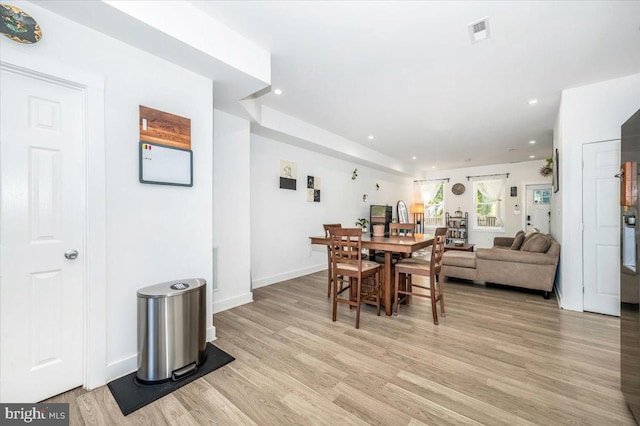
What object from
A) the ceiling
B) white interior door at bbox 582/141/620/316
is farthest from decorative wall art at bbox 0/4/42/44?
white interior door at bbox 582/141/620/316

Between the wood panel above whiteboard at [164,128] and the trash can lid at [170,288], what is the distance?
3.68 ft

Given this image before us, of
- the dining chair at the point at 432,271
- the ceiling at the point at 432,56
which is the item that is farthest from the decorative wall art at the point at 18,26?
the dining chair at the point at 432,271

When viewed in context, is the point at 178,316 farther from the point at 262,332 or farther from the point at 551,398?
the point at 551,398

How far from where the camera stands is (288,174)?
482cm

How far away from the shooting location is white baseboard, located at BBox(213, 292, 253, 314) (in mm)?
3209

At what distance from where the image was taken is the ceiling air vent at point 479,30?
2118 mm

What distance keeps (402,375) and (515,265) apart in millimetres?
3033

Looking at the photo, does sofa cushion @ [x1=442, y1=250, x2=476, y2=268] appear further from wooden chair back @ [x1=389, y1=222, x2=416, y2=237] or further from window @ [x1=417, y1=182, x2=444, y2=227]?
window @ [x1=417, y1=182, x2=444, y2=227]

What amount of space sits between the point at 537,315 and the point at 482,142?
153 inches

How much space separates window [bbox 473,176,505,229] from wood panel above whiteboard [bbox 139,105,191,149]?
8.73m

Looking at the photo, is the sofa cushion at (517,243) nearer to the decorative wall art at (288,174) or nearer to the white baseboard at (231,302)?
the decorative wall art at (288,174)

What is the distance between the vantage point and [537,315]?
121 inches

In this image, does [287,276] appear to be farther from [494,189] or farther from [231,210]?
[494,189]

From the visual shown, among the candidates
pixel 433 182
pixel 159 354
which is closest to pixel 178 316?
pixel 159 354
